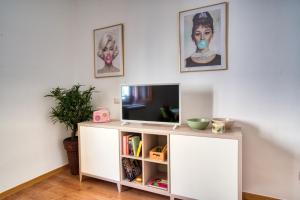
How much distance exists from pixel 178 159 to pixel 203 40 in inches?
51.4

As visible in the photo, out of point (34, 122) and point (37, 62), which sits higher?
point (37, 62)

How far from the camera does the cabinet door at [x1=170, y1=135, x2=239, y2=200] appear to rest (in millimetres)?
1664

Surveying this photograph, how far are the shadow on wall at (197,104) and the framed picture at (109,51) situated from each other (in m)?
0.98

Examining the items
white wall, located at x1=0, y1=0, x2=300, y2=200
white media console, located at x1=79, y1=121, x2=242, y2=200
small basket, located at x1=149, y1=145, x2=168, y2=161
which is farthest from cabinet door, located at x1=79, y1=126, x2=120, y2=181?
white wall, located at x1=0, y1=0, x2=300, y2=200

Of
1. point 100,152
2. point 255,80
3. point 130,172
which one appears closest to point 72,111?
point 100,152

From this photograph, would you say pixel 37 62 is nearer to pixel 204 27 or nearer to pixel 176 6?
pixel 176 6

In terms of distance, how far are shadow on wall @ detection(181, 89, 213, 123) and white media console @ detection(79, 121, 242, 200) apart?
29cm

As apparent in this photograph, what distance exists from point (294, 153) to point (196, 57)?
4.41 ft

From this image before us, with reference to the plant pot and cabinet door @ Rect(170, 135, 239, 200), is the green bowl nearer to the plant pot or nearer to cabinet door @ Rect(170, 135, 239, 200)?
cabinet door @ Rect(170, 135, 239, 200)

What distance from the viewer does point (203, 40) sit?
6.89 ft

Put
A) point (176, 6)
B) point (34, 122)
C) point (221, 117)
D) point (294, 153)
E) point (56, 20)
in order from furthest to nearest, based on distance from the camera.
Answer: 1. point (56, 20)
2. point (34, 122)
3. point (176, 6)
4. point (221, 117)
5. point (294, 153)

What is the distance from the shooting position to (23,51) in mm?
2328

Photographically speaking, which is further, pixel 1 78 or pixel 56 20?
pixel 56 20

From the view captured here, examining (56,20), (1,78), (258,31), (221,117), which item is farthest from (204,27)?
(1,78)
